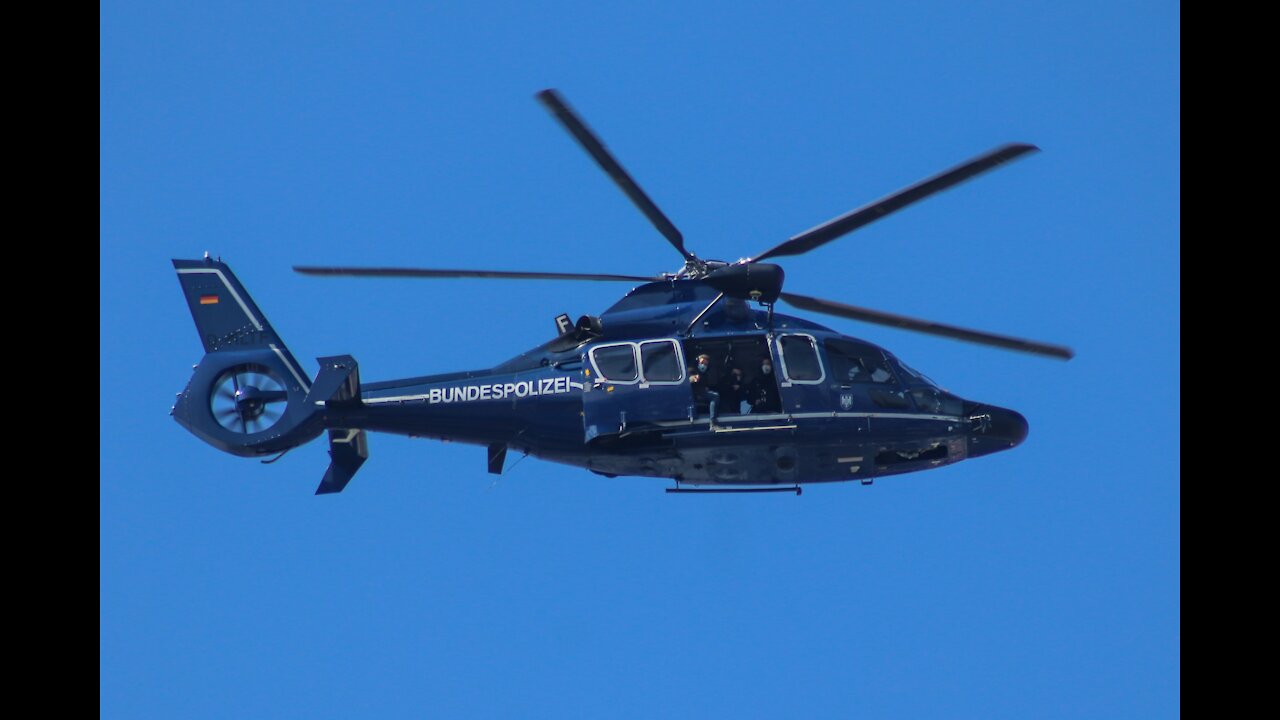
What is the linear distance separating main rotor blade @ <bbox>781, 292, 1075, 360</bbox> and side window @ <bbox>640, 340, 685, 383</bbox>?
174 cm

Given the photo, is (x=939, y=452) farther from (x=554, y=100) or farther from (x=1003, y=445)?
(x=554, y=100)

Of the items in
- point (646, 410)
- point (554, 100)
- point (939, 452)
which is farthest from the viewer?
point (939, 452)

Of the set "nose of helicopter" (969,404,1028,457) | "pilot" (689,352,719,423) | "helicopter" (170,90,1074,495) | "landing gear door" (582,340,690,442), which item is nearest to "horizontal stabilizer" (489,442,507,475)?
"helicopter" (170,90,1074,495)

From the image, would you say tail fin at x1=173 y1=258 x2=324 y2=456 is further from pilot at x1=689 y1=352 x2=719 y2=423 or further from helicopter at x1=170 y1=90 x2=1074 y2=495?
pilot at x1=689 y1=352 x2=719 y2=423

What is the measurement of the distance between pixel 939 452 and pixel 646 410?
4.52m

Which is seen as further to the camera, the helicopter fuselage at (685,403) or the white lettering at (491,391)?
the white lettering at (491,391)

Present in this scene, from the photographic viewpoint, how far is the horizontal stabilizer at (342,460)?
2183cm

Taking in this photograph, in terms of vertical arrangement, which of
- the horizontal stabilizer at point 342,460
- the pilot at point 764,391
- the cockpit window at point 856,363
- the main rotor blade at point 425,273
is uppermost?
the main rotor blade at point 425,273

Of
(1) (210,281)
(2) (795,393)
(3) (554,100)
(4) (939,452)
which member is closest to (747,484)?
(2) (795,393)

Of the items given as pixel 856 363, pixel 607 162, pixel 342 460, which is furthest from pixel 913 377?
pixel 342 460

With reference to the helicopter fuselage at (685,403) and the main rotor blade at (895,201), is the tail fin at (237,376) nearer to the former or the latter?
the helicopter fuselage at (685,403)

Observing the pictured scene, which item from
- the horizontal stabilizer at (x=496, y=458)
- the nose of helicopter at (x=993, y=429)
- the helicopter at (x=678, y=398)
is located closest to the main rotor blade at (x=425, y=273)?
the helicopter at (x=678, y=398)

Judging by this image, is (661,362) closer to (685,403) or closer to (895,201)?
(685,403)

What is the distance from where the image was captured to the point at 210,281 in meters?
22.9
